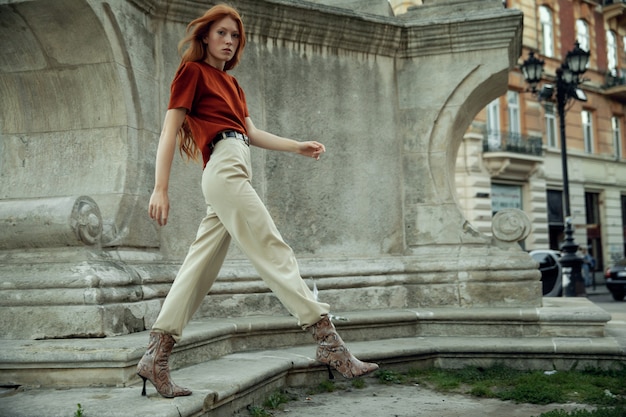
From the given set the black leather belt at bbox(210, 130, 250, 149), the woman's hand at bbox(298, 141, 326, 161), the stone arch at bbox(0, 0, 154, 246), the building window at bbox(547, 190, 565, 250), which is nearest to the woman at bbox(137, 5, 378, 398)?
the black leather belt at bbox(210, 130, 250, 149)

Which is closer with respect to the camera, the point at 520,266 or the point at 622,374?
the point at 622,374

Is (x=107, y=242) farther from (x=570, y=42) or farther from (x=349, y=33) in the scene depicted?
(x=570, y=42)

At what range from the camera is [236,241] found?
3.43m

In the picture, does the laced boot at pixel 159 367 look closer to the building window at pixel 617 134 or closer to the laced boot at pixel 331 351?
the laced boot at pixel 331 351

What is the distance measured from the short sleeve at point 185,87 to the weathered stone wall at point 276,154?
121 cm

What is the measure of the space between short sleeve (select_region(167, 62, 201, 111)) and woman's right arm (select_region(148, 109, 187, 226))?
1.6 inches

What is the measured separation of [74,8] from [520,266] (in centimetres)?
392

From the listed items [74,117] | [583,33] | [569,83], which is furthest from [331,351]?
[583,33]

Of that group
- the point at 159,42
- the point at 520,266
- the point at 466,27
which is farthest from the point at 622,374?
the point at 159,42

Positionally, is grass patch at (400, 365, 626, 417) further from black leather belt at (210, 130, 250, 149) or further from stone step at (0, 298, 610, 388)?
black leather belt at (210, 130, 250, 149)

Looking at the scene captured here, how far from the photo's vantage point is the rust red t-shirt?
3.44 metres

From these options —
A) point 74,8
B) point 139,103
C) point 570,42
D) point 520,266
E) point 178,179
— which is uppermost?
point 570,42

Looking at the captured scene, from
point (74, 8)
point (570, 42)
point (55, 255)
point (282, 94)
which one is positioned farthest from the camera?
point (570, 42)

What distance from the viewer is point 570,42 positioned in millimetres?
34281
